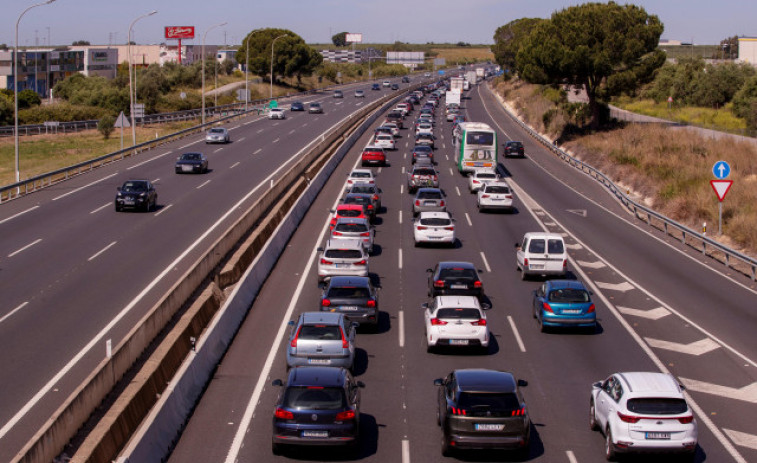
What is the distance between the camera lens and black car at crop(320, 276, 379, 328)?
76.3 feet

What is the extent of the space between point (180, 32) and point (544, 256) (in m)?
155

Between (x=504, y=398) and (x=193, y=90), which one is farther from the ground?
(x=193, y=90)

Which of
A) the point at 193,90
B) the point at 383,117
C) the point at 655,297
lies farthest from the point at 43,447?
the point at 193,90

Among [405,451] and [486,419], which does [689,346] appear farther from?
[405,451]

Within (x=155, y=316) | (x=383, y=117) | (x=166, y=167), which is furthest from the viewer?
(x=383, y=117)

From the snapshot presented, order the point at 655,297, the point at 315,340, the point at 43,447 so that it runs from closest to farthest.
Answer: the point at 43,447, the point at 315,340, the point at 655,297

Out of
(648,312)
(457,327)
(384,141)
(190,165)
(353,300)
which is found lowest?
(648,312)

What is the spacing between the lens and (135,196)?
39.2 m

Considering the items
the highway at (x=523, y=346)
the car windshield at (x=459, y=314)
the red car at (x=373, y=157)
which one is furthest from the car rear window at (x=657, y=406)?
the red car at (x=373, y=157)

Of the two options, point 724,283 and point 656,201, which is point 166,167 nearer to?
point 656,201

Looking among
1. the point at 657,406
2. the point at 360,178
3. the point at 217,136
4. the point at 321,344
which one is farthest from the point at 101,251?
the point at 217,136

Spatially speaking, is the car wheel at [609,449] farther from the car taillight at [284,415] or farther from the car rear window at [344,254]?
the car rear window at [344,254]

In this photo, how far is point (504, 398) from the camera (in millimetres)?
15391

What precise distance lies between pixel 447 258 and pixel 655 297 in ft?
27.0
